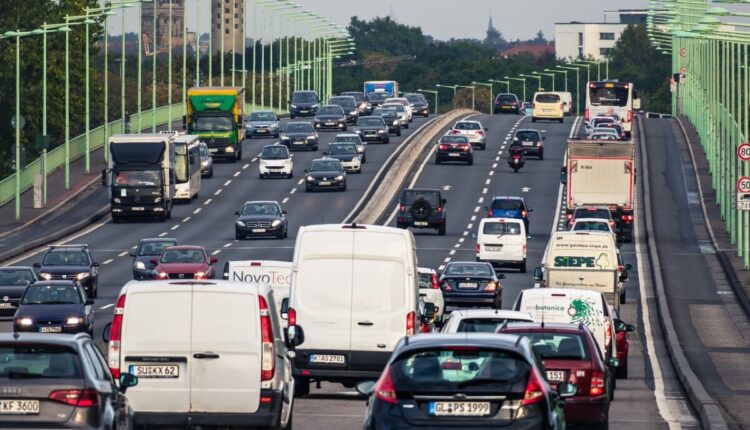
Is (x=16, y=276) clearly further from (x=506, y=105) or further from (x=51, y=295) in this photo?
(x=506, y=105)

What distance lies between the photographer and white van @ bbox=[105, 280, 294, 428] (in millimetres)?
18359

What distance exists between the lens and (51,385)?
1517 centimetres

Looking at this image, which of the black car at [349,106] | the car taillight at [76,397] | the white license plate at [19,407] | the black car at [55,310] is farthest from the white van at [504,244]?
the black car at [349,106]

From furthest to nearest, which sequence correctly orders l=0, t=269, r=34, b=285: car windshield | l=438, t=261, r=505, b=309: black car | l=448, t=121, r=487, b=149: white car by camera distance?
l=448, t=121, r=487, b=149: white car, l=438, t=261, r=505, b=309: black car, l=0, t=269, r=34, b=285: car windshield

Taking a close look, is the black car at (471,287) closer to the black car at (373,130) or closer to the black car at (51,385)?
the black car at (51,385)

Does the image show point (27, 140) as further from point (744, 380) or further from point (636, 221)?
point (744, 380)

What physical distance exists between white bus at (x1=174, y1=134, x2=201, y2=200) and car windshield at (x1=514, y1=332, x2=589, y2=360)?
53301mm

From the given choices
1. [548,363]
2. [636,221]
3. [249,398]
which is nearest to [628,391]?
[548,363]

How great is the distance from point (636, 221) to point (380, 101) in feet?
187

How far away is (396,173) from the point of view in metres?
86.6

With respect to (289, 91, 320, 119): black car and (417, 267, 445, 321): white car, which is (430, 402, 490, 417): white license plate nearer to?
(417, 267, 445, 321): white car

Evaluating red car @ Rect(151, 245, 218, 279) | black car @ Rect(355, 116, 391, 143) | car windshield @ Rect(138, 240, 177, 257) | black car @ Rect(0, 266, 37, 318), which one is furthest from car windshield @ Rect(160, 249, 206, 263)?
black car @ Rect(355, 116, 391, 143)

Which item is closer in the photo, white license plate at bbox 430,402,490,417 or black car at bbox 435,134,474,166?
white license plate at bbox 430,402,490,417

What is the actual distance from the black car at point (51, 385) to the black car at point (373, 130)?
281ft
